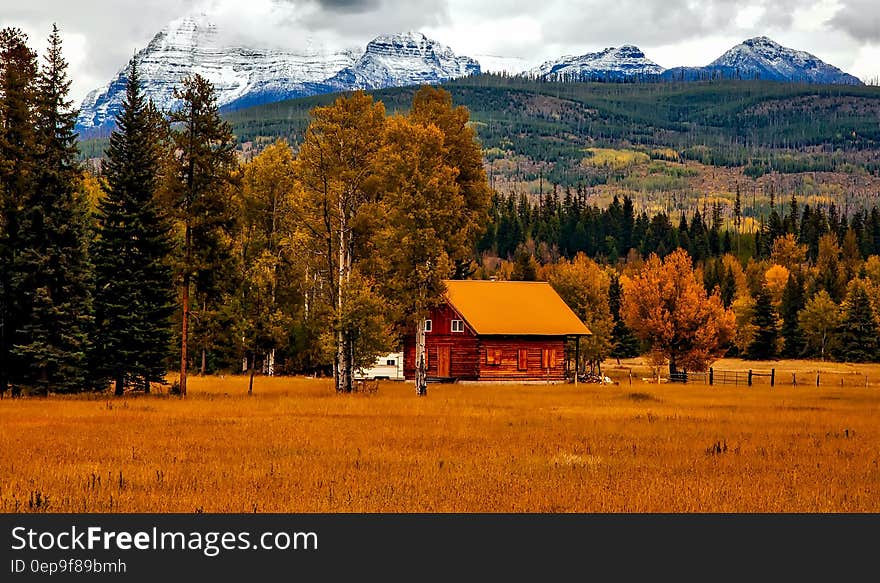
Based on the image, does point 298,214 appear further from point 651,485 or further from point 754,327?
point 754,327

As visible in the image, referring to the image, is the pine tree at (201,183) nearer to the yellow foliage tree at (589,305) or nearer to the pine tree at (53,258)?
the pine tree at (53,258)

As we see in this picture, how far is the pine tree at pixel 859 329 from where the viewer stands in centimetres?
12375

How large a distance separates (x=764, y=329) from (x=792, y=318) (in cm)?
1234

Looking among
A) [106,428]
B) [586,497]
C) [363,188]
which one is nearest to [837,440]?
[586,497]

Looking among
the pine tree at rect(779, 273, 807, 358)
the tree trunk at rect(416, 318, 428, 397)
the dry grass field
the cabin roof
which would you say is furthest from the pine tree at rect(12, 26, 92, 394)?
the pine tree at rect(779, 273, 807, 358)

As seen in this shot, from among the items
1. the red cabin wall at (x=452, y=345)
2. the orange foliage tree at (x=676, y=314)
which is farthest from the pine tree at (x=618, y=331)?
the red cabin wall at (x=452, y=345)

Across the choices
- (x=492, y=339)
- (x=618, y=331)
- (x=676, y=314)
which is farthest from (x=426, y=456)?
(x=618, y=331)

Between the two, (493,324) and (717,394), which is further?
(493,324)

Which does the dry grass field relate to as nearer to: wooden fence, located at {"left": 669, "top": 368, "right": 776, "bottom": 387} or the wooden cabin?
the wooden cabin

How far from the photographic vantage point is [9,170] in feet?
146

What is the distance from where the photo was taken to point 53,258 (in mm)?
44188

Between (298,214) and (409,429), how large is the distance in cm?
2235

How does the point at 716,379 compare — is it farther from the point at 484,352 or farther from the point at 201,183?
the point at 201,183

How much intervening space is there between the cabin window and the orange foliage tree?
10.4 metres
